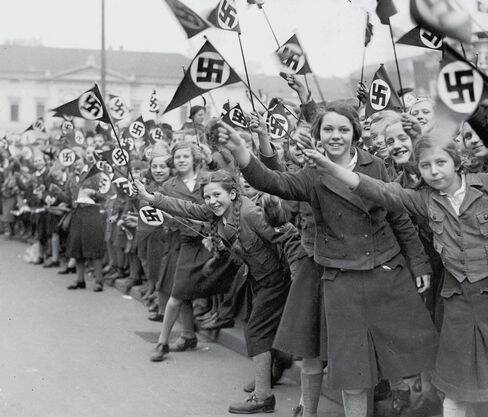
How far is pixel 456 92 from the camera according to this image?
2623mm

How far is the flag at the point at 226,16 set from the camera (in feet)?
21.8

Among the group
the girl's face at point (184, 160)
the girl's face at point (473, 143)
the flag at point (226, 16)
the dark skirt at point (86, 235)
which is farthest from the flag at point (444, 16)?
the dark skirt at point (86, 235)

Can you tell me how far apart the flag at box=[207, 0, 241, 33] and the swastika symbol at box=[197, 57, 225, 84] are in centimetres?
156

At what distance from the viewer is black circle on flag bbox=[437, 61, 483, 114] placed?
A: 2.58 meters

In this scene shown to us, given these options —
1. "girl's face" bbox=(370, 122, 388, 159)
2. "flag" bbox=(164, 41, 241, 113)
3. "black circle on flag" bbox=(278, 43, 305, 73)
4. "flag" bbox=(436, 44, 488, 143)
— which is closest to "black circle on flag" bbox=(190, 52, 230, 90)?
"flag" bbox=(164, 41, 241, 113)

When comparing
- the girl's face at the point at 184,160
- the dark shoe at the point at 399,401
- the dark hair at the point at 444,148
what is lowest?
the dark shoe at the point at 399,401

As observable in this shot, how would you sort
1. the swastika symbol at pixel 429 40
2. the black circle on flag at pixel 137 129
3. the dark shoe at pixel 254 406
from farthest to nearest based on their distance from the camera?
the black circle on flag at pixel 137 129 → the swastika symbol at pixel 429 40 → the dark shoe at pixel 254 406

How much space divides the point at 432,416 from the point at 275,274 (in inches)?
56.3

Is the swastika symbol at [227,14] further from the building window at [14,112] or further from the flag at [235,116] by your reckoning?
the building window at [14,112]

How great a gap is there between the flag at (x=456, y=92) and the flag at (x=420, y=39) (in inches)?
119

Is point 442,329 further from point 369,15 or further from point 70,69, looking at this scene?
point 70,69

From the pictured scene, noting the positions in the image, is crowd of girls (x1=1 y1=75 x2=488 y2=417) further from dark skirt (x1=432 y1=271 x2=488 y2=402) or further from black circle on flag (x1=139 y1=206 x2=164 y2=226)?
black circle on flag (x1=139 y1=206 x2=164 y2=226)

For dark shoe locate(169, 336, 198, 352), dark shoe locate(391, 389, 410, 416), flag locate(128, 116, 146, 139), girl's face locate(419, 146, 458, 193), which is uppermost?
girl's face locate(419, 146, 458, 193)

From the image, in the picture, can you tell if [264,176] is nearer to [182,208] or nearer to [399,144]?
[399,144]
